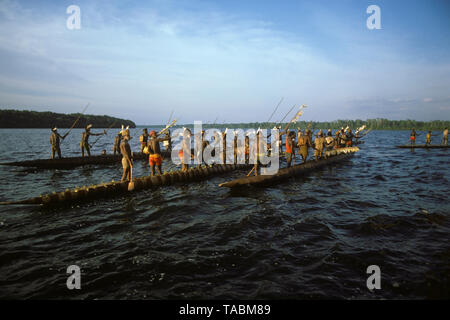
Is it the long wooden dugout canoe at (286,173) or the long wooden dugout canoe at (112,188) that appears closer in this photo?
the long wooden dugout canoe at (112,188)

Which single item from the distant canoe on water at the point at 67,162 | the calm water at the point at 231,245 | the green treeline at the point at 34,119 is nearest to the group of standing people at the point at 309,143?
the calm water at the point at 231,245

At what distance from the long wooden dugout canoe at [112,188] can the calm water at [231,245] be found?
461 millimetres

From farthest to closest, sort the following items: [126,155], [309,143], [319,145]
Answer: [319,145] < [309,143] < [126,155]

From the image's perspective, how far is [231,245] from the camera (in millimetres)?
7445

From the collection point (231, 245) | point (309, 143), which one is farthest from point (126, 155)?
point (309, 143)

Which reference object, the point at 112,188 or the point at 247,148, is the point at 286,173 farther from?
the point at 112,188

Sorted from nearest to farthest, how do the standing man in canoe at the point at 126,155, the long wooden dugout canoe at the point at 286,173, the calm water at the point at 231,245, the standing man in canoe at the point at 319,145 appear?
the calm water at the point at 231,245
the standing man in canoe at the point at 126,155
the long wooden dugout canoe at the point at 286,173
the standing man in canoe at the point at 319,145

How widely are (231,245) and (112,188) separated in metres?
7.56

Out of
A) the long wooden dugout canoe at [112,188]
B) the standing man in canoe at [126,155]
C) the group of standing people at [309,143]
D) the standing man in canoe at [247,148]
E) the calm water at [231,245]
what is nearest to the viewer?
the calm water at [231,245]

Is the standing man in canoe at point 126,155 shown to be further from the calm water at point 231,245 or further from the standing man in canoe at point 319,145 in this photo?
the standing man in canoe at point 319,145

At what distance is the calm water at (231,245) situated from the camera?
5476 millimetres

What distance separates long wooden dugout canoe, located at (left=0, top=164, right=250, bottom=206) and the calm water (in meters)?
0.46

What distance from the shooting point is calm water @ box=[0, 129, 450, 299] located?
216 inches

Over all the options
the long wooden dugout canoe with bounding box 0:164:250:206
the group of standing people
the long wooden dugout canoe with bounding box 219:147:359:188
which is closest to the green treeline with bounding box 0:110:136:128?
the group of standing people
